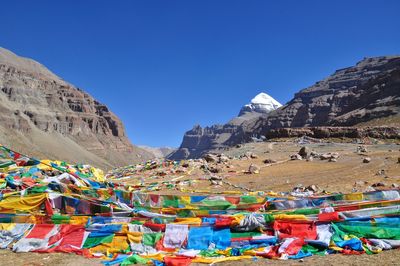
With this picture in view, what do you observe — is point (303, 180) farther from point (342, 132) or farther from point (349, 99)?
point (349, 99)

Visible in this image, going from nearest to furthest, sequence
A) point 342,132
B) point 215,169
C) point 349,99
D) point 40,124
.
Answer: point 215,169
point 342,132
point 349,99
point 40,124

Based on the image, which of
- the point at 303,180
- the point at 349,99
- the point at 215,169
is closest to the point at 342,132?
the point at 215,169

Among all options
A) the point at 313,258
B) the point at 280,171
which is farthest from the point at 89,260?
the point at 280,171

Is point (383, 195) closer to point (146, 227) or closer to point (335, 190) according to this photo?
point (335, 190)

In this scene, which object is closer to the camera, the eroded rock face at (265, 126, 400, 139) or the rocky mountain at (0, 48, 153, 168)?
the eroded rock face at (265, 126, 400, 139)

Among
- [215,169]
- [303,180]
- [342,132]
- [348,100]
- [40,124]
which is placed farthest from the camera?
[40,124]

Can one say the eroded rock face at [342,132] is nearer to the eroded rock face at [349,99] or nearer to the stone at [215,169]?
the eroded rock face at [349,99]

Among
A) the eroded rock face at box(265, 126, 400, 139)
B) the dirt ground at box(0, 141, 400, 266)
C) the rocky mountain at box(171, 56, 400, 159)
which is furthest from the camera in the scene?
the rocky mountain at box(171, 56, 400, 159)

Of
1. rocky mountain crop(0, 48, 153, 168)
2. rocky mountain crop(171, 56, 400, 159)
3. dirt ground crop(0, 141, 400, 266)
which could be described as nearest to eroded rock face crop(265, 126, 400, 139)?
rocky mountain crop(171, 56, 400, 159)

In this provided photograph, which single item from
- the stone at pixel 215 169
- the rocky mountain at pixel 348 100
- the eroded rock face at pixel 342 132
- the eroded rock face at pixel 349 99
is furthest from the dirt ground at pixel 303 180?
the eroded rock face at pixel 349 99

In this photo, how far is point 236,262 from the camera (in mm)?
8984

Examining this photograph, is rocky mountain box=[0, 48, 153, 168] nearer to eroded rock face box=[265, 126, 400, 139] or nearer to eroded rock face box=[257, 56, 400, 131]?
eroded rock face box=[257, 56, 400, 131]

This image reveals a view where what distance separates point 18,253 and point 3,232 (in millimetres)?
1578

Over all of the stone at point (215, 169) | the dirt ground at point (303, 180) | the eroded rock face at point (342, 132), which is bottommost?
the dirt ground at point (303, 180)
